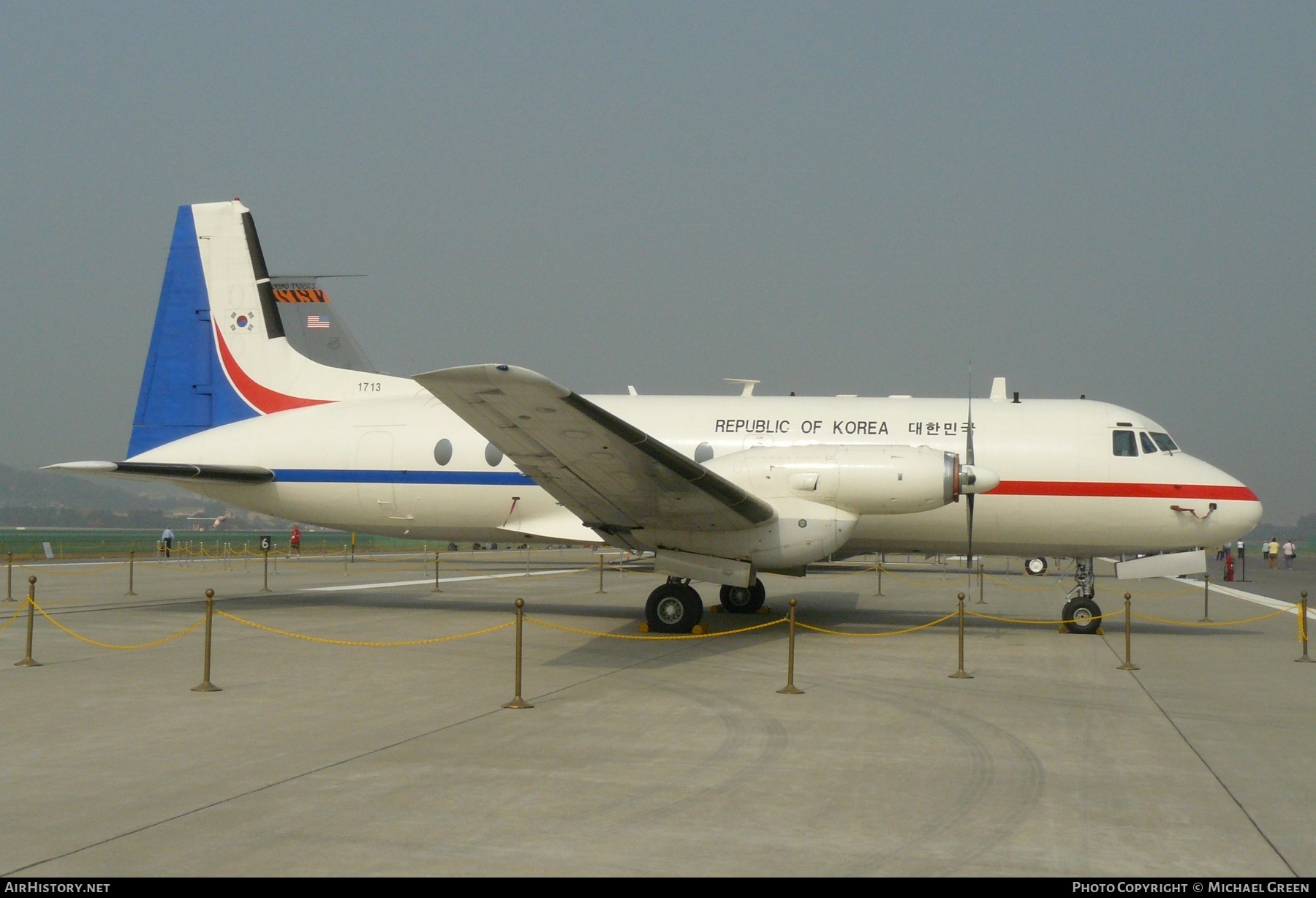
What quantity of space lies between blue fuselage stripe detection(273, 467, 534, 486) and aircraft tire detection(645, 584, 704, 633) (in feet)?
9.87

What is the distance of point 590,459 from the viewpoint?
42.2 feet

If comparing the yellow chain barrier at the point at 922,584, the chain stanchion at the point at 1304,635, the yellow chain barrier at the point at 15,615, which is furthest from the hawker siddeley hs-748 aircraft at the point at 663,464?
the yellow chain barrier at the point at 922,584

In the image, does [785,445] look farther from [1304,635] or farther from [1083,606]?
[1304,635]

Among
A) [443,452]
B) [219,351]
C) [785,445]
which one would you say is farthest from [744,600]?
[219,351]

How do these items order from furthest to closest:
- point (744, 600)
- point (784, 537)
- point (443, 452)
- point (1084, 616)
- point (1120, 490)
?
point (744, 600)
point (443, 452)
point (1084, 616)
point (1120, 490)
point (784, 537)

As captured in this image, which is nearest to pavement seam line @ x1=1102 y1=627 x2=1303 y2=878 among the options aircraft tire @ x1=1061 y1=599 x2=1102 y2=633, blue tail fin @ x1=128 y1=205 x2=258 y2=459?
aircraft tire @ x1=1061 y1=599 x2=1102 y2=633

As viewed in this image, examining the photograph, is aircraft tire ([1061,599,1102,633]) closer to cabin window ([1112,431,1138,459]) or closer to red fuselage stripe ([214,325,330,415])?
cabin window ([1112,431,1138,459])

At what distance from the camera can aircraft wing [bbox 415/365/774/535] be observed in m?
10.9

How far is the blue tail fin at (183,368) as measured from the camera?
18984 mm

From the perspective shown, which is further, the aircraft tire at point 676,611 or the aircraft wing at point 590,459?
the aircraft tire at point 676,611

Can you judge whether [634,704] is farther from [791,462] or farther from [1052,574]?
[1052,574]

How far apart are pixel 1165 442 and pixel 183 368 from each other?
16.5 metres

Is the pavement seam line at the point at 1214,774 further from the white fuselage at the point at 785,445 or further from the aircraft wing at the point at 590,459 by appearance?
the aircraft wing at the point at 590,459

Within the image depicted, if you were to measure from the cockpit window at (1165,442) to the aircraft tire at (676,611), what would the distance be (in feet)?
24.6
